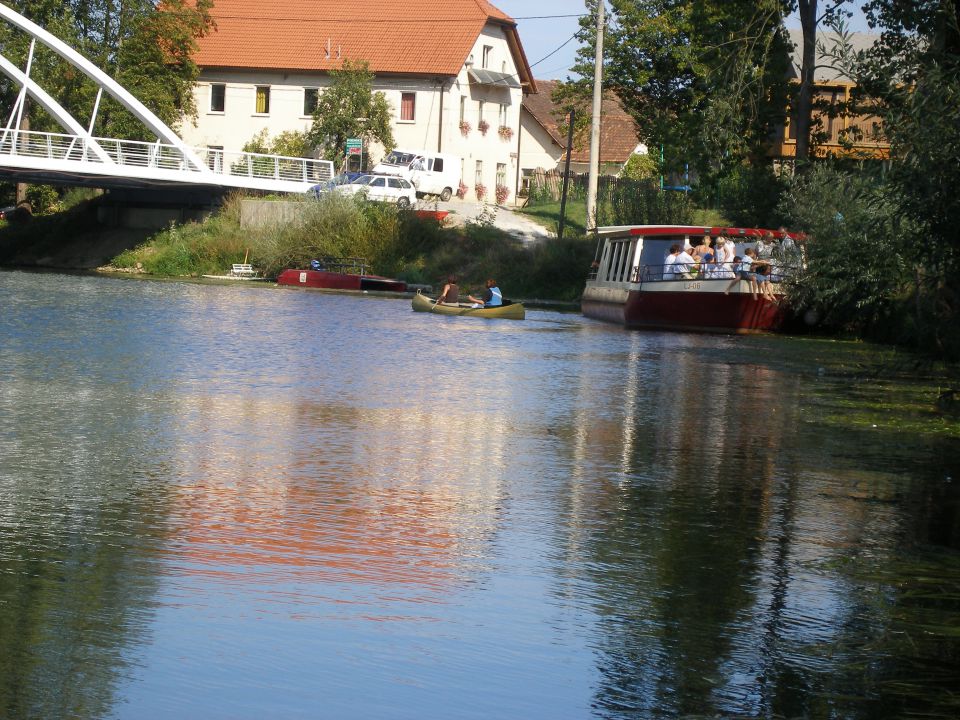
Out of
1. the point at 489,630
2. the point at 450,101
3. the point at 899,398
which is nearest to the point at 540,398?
the point at 899,398

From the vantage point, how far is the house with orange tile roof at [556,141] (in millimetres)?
85562

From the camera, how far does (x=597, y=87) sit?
48906 millimetres

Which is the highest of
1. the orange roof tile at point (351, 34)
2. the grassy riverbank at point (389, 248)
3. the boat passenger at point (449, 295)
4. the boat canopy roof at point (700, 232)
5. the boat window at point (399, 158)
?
the orange roof tile at point (351, 34)

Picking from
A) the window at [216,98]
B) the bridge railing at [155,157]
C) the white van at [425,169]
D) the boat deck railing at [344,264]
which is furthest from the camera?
the window at [216,98]

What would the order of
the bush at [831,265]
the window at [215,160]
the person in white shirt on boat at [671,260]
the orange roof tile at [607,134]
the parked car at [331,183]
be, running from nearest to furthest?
the bush at [831,265] → the person in white shirt on boat at [671,260] → the parked car at [331,183] → the window at [215,160] → the orange roof tile at [607,134]

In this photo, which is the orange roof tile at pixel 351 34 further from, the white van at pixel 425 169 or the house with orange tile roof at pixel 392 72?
the white van at pixel 425 169

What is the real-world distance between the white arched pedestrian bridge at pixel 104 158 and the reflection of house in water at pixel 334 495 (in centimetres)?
3963

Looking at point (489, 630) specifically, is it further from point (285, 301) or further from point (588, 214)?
point (588, 214)

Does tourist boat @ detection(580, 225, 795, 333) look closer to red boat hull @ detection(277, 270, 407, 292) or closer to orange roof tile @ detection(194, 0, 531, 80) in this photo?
red boat hull @ detection(277, 270, 407, 292)

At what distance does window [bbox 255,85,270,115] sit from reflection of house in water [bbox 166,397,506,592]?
2238 inches

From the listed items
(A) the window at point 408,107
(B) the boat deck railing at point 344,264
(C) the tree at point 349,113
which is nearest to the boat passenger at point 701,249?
(B) the boat deck railing at point 344,264

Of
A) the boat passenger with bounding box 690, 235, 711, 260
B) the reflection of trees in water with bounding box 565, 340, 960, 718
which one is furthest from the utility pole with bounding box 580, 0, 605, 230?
the reflection of trees in water with bounding box 565, 340, 960, 718

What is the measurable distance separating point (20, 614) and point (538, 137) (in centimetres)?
7988

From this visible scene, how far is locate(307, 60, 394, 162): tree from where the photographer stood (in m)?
66.4
